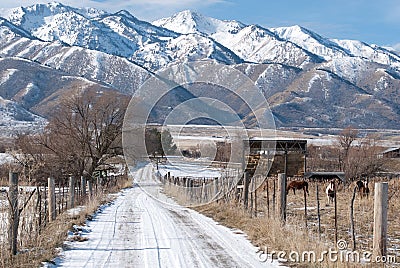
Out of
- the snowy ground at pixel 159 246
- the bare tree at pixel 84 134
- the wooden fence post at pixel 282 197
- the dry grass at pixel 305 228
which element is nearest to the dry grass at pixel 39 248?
the snowy ground at pixel 159 246

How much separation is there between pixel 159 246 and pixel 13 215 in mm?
3242

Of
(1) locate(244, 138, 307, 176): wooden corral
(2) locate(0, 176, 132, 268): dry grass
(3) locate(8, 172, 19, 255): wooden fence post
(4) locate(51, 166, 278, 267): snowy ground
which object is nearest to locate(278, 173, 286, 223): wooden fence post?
(4) locate(51, 166, 278, 267): snowy ground

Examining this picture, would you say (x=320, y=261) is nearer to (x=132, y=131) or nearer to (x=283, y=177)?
(x=283, y=177)

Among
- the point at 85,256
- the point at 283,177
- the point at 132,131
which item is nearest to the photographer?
the point at 85,256

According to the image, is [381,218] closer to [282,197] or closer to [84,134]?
[282,197]

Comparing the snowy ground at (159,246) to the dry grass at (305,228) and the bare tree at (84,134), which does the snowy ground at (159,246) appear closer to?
the dry grass at (305,228)

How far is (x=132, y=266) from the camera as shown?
31.2 feet

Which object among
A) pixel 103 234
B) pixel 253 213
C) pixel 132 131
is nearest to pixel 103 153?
pixel 132 131

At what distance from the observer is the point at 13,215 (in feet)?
32.6

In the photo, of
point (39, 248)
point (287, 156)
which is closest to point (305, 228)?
point (39, 248)

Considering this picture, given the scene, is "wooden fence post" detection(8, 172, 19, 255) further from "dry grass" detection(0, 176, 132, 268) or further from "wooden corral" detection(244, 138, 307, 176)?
"wooden corral" detection(244, 138, 307, 176)

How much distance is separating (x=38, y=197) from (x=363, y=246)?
8.18 m

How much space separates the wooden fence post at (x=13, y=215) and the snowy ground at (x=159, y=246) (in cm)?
89

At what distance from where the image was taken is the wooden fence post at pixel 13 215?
991cm
